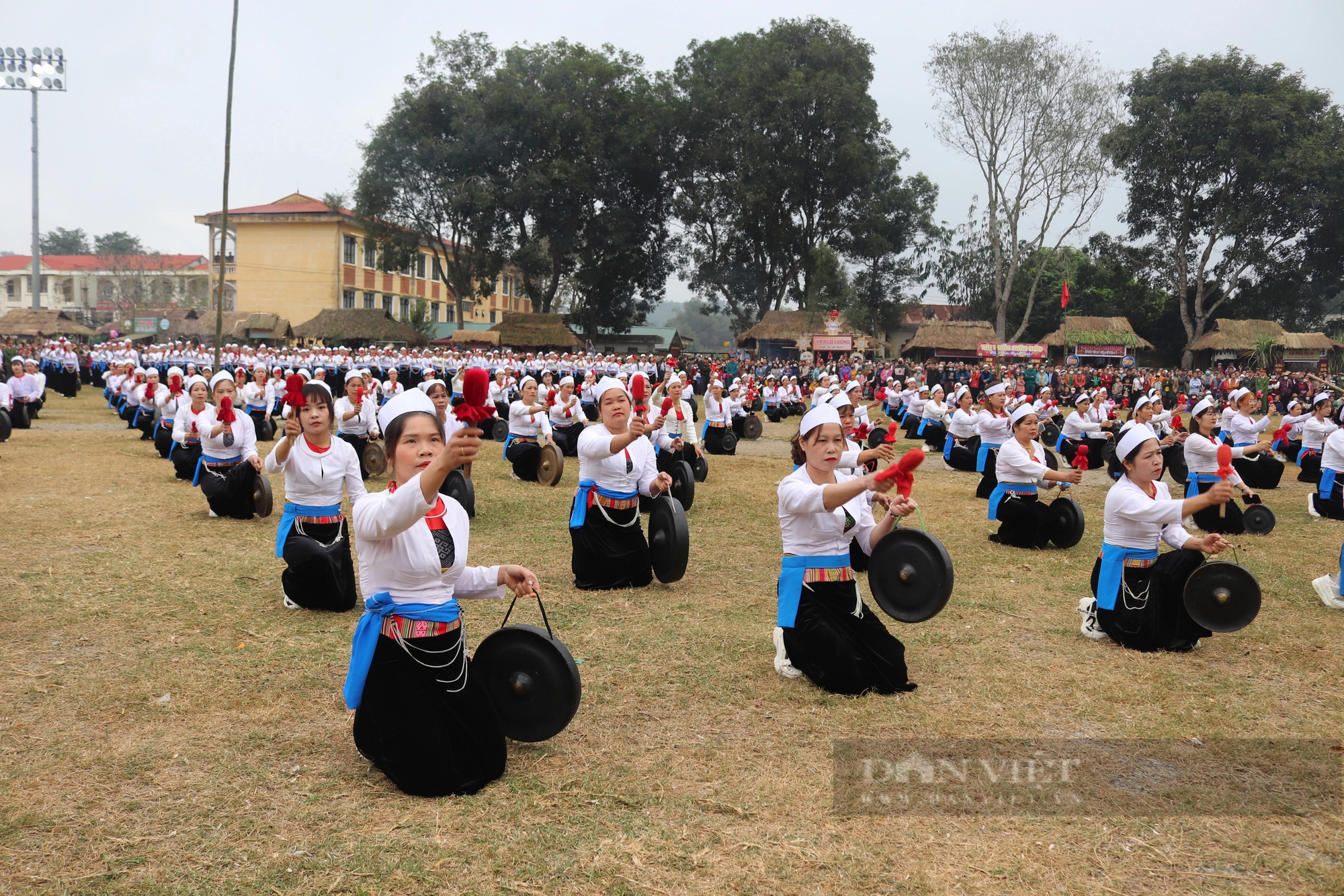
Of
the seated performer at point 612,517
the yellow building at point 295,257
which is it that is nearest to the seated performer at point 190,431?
the seated performer at point 612,517

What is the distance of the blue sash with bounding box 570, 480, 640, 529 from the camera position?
777 centimetres

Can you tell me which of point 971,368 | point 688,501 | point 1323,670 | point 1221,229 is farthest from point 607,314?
point 1323,670

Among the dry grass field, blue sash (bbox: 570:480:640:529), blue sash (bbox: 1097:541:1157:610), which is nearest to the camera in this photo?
the dry grass field

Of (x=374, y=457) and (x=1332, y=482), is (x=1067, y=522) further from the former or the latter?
(x=374, y=457)

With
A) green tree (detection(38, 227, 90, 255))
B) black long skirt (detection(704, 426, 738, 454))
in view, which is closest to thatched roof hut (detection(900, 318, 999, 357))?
black long skirt (detection(704, 426, 738, 454))

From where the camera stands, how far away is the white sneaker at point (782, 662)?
221 inches

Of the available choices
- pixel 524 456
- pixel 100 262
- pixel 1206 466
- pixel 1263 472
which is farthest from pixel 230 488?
pixel 100 262

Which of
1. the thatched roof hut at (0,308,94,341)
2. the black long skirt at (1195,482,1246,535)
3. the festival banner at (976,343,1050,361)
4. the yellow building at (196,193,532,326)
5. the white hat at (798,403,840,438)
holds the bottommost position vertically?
the black long skirt at (1195,482,1246,535)

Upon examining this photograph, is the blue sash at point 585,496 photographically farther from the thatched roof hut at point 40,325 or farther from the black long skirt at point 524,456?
the thatched roof hut at point 40,325

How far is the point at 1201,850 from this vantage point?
3.66 meters

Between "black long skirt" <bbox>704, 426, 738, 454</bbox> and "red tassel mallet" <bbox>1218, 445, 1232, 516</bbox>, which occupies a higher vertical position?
"red tassel mallet" <bbox>1218, 445, 1232, 516</bbox>

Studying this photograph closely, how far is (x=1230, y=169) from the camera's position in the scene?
147 ft

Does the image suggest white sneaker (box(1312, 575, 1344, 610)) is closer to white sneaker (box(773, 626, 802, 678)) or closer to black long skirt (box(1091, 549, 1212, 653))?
black long skirt (box(1091, 549, 1212, 653))

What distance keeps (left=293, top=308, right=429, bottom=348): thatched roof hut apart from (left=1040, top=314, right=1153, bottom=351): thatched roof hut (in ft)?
114
